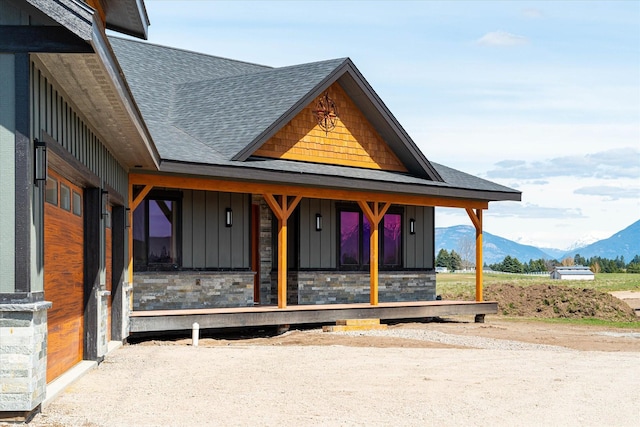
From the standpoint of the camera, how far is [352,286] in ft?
74.8

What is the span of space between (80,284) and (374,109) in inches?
445

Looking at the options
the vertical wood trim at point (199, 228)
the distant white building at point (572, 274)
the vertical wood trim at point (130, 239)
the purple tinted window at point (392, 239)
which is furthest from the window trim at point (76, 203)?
the distant white building at point (572, 274)

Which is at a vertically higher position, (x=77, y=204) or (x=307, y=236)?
(x=77, y=204)

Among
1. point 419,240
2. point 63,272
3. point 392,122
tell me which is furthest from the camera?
point 419,240

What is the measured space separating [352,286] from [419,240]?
298cm

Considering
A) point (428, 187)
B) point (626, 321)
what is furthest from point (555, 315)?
point (428, 187)

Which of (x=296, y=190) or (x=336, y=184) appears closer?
(x=296, y=190)

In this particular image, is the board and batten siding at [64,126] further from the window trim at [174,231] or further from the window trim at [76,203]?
the window trim at [174,231]

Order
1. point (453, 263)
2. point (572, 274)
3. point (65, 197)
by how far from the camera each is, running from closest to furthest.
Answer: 1. point (65, 197)
2. point (572, 274)
3. point (453, 263)

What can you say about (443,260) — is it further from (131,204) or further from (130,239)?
(131,204)

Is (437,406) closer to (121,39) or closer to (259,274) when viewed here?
(259,274)

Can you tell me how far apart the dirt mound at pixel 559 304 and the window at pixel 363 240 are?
615cm

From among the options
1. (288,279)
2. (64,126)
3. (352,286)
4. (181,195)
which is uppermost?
(64,126)

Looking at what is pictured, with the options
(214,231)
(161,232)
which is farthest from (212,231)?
(161,232)
